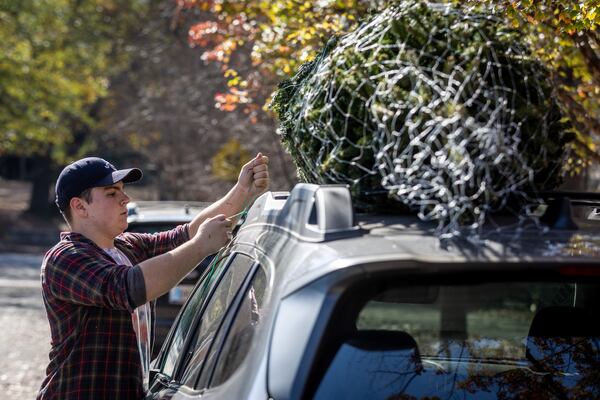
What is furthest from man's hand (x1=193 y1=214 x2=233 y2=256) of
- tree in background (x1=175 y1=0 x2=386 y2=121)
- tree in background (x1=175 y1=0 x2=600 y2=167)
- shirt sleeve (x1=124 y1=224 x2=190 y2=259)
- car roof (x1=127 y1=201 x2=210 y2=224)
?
car roof (x1=127 y1=201 x2=210 y2=224)

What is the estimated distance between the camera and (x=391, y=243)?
9.04ft

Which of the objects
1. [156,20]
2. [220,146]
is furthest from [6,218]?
[220,146]

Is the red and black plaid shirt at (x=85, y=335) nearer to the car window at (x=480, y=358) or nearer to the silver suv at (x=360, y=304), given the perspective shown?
the silver suv at (x=360, y=304)

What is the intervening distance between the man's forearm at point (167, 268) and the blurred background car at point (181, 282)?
18.3 feet

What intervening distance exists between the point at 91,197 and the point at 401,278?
1996 millimetres

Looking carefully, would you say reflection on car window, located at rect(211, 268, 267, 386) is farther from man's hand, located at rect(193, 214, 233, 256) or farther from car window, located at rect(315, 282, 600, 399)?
man's hand, located at rect(193, 214, 233, 256)

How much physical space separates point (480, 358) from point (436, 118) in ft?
4.28

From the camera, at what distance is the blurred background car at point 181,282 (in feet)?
32.8

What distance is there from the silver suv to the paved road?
23.3ft

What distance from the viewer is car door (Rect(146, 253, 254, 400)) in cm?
356

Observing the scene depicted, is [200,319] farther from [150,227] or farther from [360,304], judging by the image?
[150,227]

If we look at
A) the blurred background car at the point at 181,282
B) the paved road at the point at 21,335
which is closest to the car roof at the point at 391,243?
the blurred background car at the point at 181,282

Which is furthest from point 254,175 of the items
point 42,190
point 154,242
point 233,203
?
point 42,190

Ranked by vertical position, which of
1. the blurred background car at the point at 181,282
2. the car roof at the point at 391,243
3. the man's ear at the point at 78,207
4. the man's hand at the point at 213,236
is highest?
the car roof at the point at 391,243
